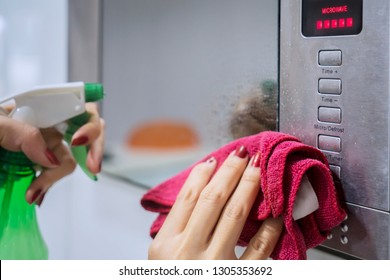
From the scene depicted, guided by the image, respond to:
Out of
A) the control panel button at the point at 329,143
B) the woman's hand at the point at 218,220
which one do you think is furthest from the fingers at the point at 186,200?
the control panel button at the point at 329,143

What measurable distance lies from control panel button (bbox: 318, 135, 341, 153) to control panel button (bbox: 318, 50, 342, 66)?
0.22 ft

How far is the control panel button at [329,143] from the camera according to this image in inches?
18.2

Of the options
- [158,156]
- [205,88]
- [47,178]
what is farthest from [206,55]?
[47,178]

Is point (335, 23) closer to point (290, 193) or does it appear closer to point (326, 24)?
point (326, 24)

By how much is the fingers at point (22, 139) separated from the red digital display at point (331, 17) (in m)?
0.31

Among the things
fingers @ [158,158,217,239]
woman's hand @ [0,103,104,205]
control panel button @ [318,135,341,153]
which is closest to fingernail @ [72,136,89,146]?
woman's hand @ [0,103,104,205]

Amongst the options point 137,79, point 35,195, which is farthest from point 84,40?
point 35,195

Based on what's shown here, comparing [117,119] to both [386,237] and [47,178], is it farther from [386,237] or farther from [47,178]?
[386,237]

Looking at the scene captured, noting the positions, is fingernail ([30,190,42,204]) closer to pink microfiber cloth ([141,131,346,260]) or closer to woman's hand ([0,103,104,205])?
woman's hand ([0,103,104,205])

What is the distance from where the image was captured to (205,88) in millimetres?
586

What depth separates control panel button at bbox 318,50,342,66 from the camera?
17.8 inches

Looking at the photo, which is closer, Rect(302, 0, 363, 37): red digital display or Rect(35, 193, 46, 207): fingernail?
Rect(302, 0, 363, 37): red digital display

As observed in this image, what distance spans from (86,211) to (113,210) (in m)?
0.07

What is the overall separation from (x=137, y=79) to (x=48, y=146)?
143mm
